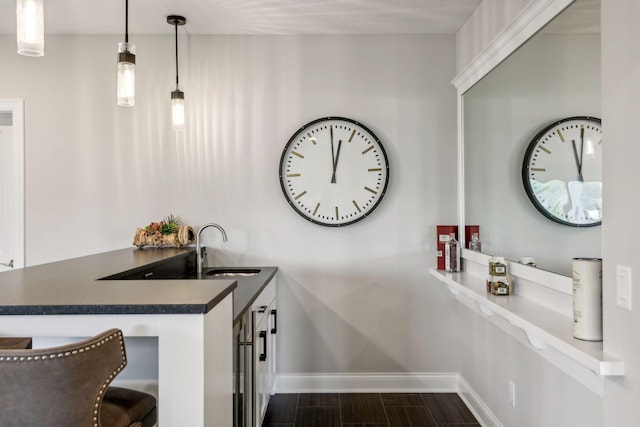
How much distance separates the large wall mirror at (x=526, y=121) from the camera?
163 centimetres

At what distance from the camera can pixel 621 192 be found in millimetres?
1334

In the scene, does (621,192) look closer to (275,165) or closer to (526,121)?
(526,121)

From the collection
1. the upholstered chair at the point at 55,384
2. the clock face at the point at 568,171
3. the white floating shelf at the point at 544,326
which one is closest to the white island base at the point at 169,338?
the upholstered chair at the point at 55,384

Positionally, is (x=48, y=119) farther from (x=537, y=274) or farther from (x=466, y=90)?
(x=537, y=274)

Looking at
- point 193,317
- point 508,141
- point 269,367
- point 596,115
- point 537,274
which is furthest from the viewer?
point 269,367

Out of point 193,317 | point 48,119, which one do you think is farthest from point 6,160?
point 193,317

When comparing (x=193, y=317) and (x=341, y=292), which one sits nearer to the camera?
(x=193, y=317)

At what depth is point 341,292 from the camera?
332 centimetres

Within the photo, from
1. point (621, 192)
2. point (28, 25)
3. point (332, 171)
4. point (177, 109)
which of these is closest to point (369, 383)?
point (332, 171)

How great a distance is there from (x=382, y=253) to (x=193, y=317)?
6.86ft

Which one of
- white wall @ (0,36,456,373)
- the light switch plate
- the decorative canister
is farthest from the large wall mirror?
white wall @ (0,36,456,373)

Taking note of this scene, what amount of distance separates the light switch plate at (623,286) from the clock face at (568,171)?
28cm

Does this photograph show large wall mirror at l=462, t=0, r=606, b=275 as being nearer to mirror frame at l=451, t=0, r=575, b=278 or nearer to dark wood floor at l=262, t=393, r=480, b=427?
mirror frame at l=451, t=0, r=575, b=278

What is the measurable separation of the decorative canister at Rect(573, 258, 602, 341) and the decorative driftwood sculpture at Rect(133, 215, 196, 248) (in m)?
2.46
